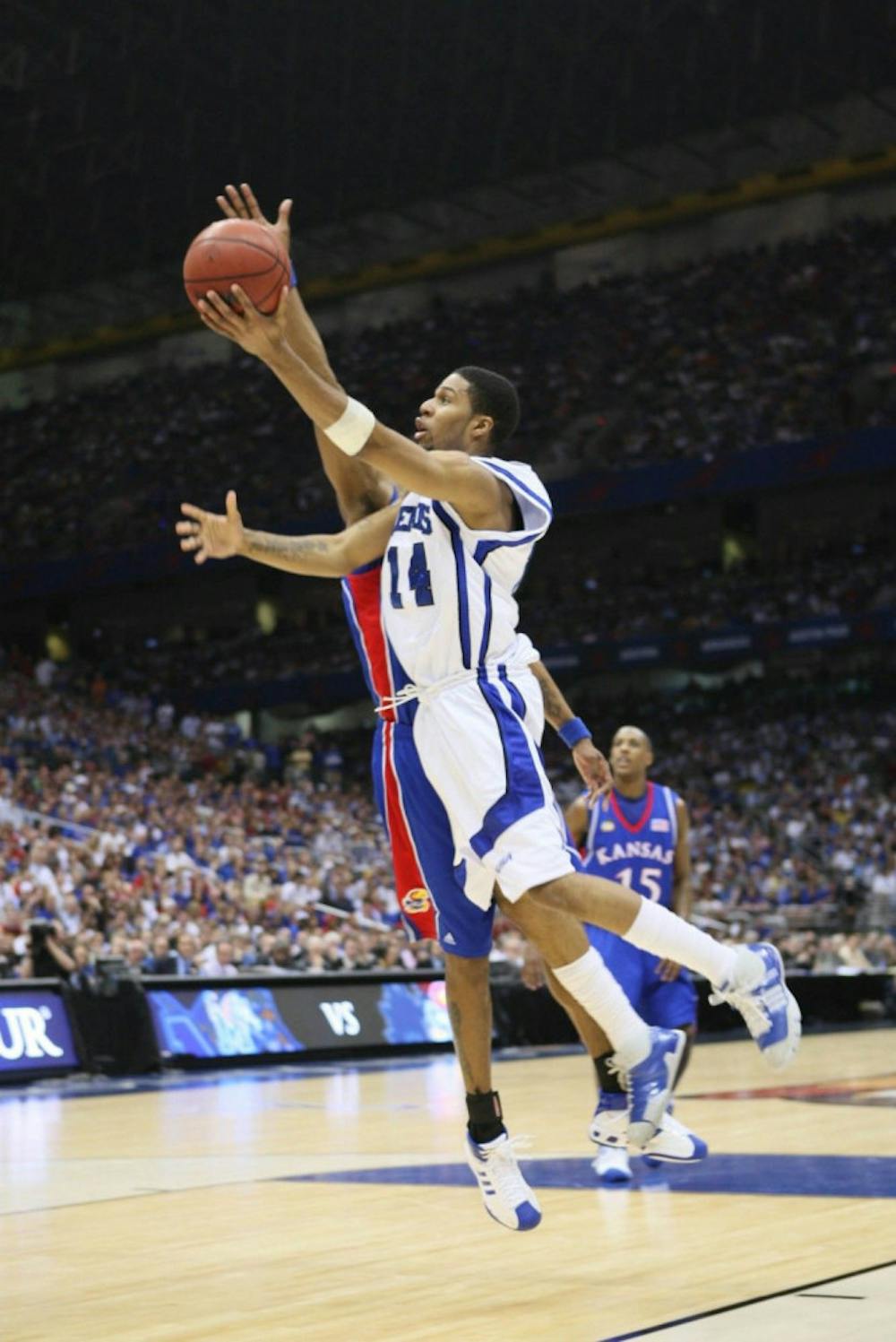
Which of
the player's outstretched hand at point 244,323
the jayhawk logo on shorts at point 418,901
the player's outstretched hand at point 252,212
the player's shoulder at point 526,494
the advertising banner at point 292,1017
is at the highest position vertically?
the player's outstretched hand at point 252,212

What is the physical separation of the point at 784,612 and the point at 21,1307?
32.5 meters

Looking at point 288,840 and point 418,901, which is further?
point 288,840

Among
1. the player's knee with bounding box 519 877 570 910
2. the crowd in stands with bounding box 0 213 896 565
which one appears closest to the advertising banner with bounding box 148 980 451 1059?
the player's knee with bounding box 519 877 570 910

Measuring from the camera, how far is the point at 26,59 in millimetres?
30125

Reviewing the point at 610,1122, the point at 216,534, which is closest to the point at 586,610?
the point at 610,1122

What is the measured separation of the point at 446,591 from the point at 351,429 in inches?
26.8

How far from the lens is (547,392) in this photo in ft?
128

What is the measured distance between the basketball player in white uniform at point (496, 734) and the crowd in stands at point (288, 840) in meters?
9.95

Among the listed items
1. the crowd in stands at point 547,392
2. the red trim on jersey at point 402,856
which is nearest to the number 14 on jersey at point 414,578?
the red trim on jersey at point 402,856

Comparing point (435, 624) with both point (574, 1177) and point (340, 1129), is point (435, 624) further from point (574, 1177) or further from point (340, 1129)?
point (340, 1129)

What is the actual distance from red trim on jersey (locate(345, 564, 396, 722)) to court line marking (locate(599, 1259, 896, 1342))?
6.45ft

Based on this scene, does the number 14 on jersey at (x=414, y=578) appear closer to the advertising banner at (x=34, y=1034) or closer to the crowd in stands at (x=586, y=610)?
the advertising banner at (x=34, y=1034)

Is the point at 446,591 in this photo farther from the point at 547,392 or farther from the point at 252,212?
the point at 547,392

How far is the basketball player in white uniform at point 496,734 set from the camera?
16.6 ft
